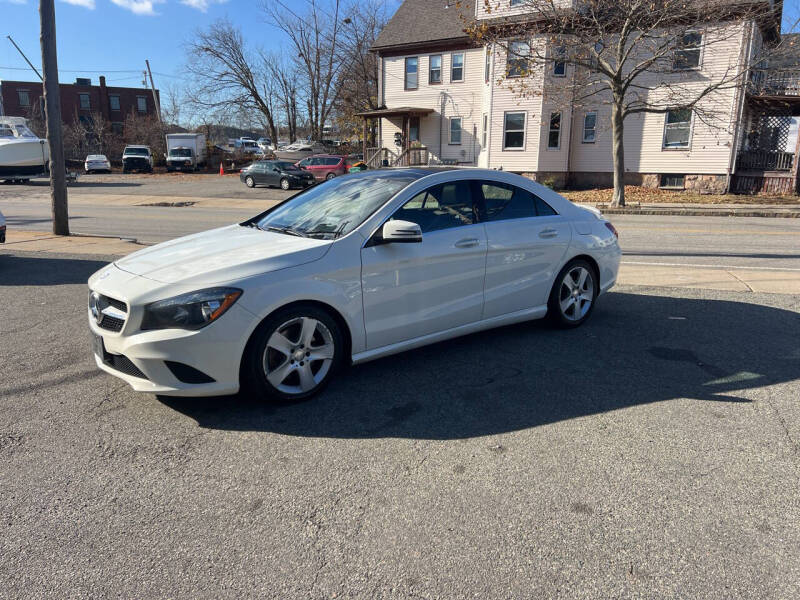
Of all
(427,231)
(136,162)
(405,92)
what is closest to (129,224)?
(427,231)

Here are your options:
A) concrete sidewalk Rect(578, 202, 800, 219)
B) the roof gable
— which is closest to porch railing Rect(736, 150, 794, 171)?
concrete sidewalk Rect(578, 202, 800, 219)

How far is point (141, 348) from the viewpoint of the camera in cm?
386

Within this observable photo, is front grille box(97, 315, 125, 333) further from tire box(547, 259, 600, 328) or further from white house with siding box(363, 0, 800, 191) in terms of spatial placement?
white house with siding box(363, 0, 800, 191)

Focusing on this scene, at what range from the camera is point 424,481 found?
333 cm

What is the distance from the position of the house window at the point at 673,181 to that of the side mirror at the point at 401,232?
24.6 meters

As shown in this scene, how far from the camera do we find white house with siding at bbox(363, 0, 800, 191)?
24.4 m

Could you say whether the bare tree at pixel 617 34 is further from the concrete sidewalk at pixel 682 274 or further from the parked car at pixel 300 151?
the parked car at pixel 300 151

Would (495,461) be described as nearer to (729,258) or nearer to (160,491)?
(160,491)

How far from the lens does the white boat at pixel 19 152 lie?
2906 cm

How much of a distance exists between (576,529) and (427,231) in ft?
8.62

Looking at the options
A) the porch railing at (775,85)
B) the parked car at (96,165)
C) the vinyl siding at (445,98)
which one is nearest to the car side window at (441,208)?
the porch railing at (775,85)

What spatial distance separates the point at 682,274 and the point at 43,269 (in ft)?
30.5

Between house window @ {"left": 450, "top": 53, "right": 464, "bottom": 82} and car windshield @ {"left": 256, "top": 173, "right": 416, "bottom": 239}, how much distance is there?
27.6 metres

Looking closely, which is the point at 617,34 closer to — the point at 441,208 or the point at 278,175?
the point at 278,175
